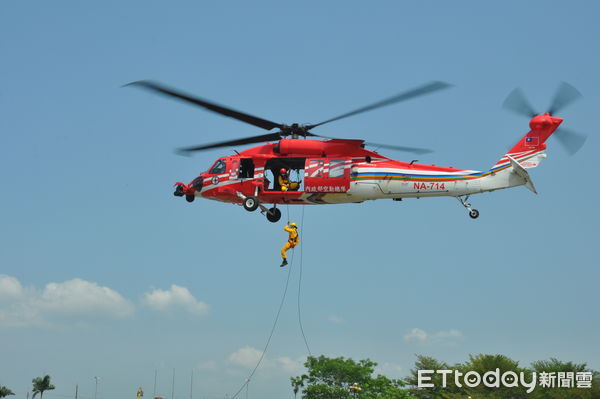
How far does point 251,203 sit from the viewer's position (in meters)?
34.2

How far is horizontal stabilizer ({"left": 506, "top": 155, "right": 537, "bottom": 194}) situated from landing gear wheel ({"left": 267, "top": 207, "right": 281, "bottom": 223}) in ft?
34.7

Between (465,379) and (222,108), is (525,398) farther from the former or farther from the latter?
(222,108)

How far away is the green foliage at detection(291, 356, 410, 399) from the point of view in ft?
271

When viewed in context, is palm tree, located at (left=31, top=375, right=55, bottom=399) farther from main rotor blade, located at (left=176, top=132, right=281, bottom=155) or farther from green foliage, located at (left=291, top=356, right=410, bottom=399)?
main rotor blade, located at (left=176, top=132, right=281, bottom=155)

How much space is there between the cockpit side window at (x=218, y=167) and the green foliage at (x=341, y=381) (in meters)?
48.7

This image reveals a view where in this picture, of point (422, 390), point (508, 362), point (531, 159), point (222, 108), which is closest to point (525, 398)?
point (508, 362)

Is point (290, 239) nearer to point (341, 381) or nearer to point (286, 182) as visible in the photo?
point (286, 182)

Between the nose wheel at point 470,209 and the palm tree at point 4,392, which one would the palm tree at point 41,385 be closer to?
the palm tree at point 4,392

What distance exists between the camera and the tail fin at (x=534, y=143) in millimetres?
32875

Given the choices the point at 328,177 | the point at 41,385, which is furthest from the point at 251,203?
the point at 41,385

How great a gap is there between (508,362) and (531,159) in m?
43.6

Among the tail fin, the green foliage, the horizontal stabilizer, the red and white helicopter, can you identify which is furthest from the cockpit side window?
the green foliage

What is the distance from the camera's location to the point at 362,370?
8594cm

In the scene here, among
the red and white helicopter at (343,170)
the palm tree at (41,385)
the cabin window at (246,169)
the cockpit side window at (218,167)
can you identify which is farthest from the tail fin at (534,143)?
the palm tree at (41,385)
